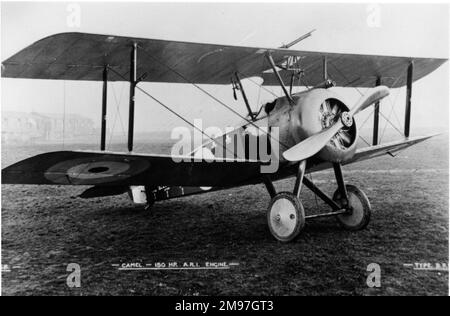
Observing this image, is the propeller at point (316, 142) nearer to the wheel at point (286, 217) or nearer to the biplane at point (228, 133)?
the biplane at point (228, 133)

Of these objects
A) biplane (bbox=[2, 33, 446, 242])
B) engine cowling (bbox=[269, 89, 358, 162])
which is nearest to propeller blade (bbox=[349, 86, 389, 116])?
biplane (bbox=[2, 33, 446, 242])

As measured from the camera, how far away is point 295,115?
15.8 ft

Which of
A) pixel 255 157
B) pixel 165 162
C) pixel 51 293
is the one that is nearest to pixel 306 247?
pixel 255 157

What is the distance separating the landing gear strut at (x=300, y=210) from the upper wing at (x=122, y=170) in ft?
2.05

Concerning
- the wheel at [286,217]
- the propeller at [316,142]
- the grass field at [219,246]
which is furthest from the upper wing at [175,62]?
the grass field at [219,246]

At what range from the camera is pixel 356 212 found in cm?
543

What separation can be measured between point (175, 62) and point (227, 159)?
1.78m

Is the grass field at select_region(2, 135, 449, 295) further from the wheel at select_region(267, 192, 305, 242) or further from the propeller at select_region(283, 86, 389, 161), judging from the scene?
the propeller at select_region(283, 86, 389, 161)

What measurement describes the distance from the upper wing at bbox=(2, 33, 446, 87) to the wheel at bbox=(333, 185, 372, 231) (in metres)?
2.10

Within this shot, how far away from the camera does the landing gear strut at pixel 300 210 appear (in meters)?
4.43
